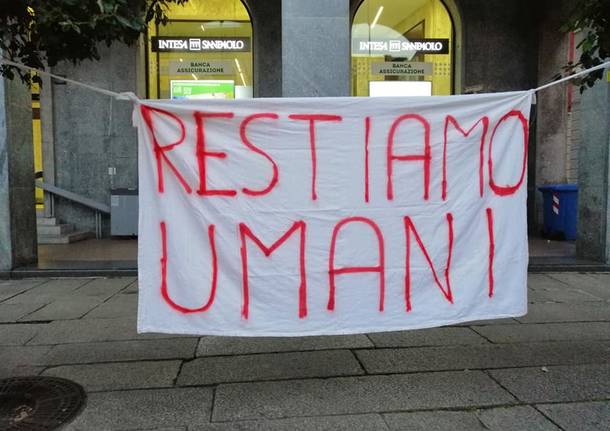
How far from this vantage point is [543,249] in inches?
391

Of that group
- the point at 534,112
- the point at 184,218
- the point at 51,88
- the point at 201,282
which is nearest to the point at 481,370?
the point at 201,282

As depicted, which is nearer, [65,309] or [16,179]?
[65,309]

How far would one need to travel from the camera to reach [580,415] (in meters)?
3.54

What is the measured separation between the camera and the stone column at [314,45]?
23.7 ft

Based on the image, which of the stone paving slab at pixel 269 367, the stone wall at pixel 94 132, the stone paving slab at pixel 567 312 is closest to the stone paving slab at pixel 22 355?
the stone paving slab at pixel 269 367

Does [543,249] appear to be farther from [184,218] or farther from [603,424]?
[184,218]

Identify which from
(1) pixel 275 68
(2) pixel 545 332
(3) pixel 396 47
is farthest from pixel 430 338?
(3) pixel 396 47

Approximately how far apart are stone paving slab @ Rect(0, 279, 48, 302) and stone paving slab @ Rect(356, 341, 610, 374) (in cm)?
484

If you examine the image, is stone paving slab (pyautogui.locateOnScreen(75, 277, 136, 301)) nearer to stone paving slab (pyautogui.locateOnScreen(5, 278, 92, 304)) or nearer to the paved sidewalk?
stone paving slab (pyautogui.locateOnScreen(5, 278, 92, 304))

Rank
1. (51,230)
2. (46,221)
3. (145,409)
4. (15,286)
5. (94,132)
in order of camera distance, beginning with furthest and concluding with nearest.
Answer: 1. (94,132)
2. (46,221)
3. (51,230)
4. (15,286)
5. (145,409)

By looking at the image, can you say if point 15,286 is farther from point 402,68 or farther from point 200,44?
point 402,68

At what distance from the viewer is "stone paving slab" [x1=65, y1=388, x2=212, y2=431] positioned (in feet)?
11.4

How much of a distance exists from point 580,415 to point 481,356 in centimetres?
117

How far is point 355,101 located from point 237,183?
100 centimetres
